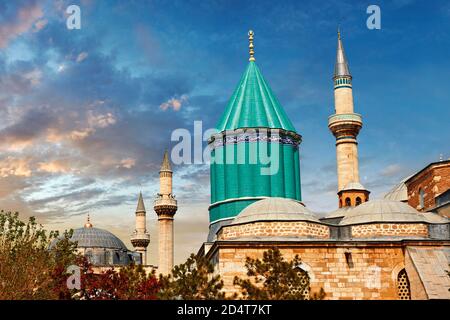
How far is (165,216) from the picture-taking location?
3731 centimetres

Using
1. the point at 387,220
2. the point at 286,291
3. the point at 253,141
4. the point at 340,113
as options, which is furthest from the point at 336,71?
the point at 286,291

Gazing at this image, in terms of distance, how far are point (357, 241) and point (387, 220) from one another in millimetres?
1623

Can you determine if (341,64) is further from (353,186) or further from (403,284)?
(403,284)

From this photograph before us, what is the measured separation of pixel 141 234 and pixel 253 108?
62.4 feet

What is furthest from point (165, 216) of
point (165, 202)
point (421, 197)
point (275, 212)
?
point (275, 212)

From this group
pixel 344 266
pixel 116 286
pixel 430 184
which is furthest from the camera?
pixel 430 184

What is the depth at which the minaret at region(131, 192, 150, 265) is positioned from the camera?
4741 centimetres

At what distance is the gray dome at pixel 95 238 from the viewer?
46534 millimetres

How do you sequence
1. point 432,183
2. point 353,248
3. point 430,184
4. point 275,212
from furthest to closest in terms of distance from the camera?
point 430,184
point 432,183
point 275,212
point 353,248

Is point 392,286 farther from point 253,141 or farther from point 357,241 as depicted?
point 253,141

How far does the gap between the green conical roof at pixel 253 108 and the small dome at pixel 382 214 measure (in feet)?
31.9

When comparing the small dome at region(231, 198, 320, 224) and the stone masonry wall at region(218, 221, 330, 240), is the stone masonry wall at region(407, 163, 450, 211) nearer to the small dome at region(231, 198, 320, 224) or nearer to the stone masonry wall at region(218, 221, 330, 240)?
the small dome at region(231, 198, 320, 224)

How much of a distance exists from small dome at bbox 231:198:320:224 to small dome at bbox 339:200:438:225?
1.43 metres
